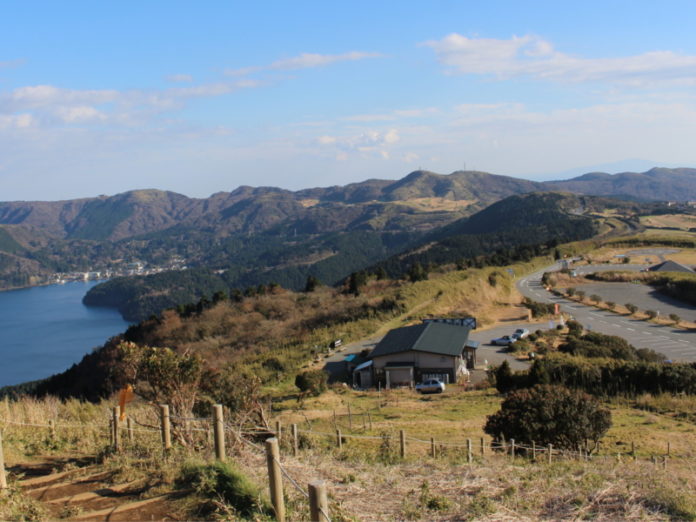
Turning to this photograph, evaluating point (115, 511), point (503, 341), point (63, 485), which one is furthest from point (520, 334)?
point (115, 511)

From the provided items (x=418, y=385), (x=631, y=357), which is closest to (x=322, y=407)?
(x=418, y=385)

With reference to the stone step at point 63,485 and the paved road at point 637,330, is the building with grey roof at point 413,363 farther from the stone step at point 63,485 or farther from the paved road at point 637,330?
the stone step at point 63,485

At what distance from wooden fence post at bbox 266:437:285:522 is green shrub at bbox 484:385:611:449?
6990 millimetres

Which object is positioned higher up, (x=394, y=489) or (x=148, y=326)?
(x=394, y=489)

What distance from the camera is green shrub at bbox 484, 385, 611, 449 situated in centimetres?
1021

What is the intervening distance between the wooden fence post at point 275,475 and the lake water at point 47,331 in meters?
69.3

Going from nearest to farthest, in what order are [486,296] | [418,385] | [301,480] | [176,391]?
[301,480], [176,391], [418,385], [486,296]

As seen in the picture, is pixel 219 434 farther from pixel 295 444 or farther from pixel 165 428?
pixel 295 444

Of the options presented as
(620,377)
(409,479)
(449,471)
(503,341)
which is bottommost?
(503,341)

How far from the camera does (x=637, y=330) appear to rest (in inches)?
1161

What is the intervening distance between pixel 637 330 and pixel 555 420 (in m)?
22.2

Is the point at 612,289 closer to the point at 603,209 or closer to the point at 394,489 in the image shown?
the point at 394,489

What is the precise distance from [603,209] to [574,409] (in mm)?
116817

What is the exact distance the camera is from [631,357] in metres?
22.7
